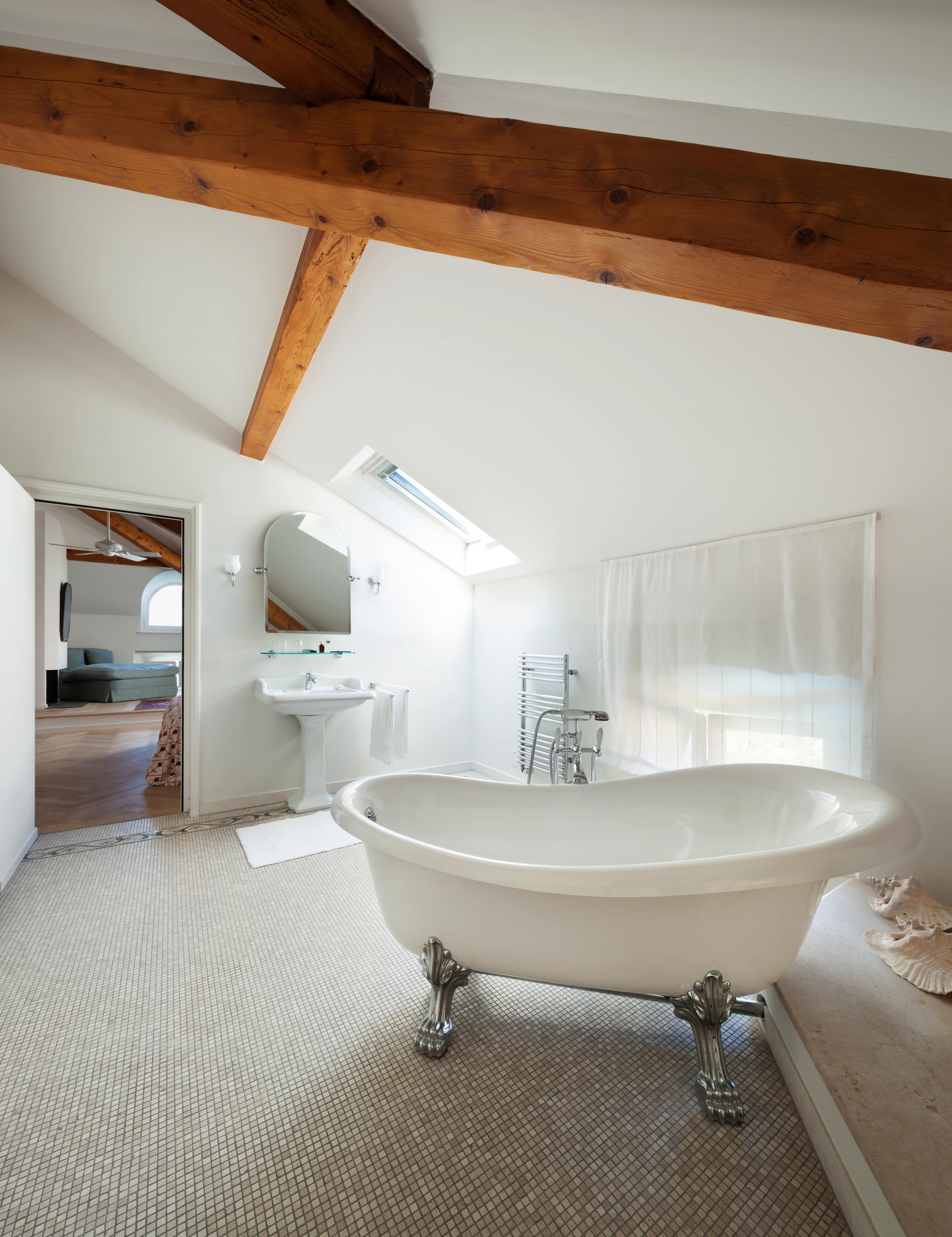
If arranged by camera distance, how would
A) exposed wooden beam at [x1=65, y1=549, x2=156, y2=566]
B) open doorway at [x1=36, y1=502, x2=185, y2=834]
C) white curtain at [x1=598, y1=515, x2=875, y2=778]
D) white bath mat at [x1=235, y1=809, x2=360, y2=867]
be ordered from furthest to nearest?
1. exposed wooden beam at [x1=65, y1=549, x2=156, y2=566]
2. open doorway at [x1=36, y1=502, x2=185, y2=834]
3. white bath mat at [x1=235, y1=809, x2=360, y2=867]
4. white curtain at [x1=598, y1=515, x2=875, y2=778]

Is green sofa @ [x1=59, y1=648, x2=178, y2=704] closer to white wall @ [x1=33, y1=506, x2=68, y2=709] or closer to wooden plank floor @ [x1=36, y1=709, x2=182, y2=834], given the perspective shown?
white wall @ [x1=33, y1=506, x2=68, y2=709]

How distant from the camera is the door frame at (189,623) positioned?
127 inches

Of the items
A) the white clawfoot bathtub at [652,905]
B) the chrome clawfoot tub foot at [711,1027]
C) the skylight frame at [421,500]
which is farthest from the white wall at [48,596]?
the chrome clawfoot tub foot at [711,1027]

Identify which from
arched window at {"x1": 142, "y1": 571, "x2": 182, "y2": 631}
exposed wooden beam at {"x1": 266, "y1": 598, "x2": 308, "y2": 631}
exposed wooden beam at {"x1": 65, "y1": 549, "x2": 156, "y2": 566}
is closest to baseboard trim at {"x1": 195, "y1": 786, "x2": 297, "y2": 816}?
exposed wooden beam at {"x1": 266, "y1": 598, "x2": 308, "y2": 631}

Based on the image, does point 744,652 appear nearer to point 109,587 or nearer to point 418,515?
point 418,515

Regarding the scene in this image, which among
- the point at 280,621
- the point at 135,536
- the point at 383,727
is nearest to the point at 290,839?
the point at 383,727

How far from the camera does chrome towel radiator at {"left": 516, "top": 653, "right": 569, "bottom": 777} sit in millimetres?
3582

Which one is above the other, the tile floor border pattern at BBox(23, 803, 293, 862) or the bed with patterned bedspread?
the bed with patterned bedspread

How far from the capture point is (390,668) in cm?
409

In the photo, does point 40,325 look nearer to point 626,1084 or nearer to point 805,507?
point 805,507

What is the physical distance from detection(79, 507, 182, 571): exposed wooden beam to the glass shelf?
9.88ft

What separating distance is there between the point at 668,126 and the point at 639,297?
0.46m

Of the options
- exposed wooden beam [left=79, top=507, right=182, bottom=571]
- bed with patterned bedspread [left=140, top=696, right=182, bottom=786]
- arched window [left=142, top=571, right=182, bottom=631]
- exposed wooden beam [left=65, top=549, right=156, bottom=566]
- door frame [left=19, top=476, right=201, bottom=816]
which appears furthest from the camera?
arched window [left=142, top=571, right=182, bottom=631]

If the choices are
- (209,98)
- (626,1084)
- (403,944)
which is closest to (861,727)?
(626,1084)
